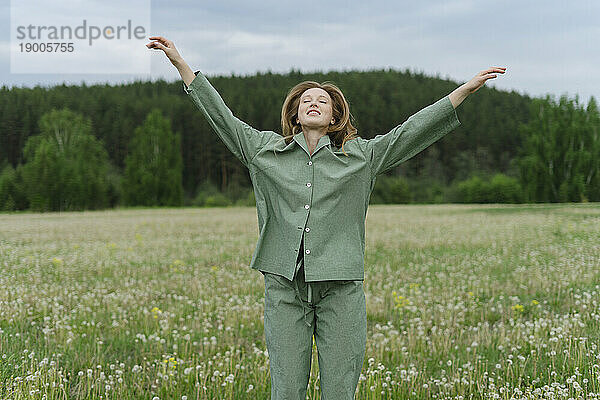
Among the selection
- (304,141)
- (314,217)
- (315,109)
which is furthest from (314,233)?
(315,109)

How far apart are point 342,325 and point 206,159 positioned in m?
85.3

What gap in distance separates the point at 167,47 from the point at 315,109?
111 centimetres

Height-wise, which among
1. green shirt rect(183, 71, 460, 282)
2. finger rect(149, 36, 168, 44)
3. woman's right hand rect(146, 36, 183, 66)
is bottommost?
green shirt rect(183, 71, 460, 282)

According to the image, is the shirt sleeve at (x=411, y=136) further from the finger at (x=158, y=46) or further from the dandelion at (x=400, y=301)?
the dandelion at (x=400, y=301)

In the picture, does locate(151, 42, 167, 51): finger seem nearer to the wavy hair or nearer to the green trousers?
the wavy hair

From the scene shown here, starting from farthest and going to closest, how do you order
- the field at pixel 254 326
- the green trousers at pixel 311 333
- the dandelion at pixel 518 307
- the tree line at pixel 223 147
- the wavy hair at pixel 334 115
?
the tree line at pixel 223 147 → the dandelion at pixel 518 307 → the field at pixel 254 326 → the wavy hair at pixel 334 115 → the green trousers at pixel 311 333

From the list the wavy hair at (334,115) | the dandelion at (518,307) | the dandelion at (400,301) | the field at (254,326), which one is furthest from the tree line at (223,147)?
the wavy hair at (334,115)

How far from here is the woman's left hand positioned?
3.85 metres

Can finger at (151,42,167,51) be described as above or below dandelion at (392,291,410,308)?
above

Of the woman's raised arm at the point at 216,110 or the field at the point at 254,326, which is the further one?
the field at the point at 254,326

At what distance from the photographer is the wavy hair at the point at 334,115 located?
13.5ft

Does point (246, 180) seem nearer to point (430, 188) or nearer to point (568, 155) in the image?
point (430, 188)

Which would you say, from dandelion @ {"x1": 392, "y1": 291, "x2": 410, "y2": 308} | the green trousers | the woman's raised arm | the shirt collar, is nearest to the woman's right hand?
the woman's raised arm

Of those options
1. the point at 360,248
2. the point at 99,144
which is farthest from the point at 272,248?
the point at 99,144
